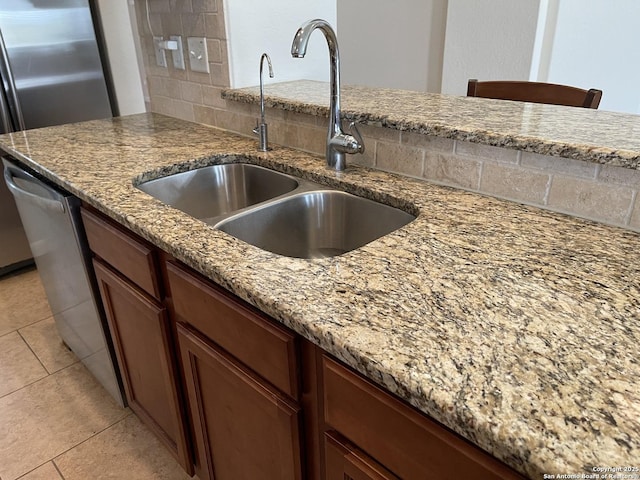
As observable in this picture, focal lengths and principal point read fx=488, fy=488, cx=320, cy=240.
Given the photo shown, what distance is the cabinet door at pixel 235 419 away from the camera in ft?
3.08

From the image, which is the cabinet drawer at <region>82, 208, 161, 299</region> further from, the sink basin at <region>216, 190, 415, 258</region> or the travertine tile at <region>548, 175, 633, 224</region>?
the travertine tile at <region>548, 175, 633, 224</region>

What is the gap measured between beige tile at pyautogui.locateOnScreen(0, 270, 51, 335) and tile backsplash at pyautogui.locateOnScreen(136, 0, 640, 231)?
4.01ft

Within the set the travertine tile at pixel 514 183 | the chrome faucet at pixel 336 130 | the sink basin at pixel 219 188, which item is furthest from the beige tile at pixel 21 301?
the travertine tile at pixel 514 183

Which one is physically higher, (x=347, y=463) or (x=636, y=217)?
(x=636, y=217)

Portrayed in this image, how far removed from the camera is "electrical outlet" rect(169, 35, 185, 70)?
1.97m

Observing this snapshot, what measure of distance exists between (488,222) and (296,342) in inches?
20.4

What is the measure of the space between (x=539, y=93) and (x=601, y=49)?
889 millimetres

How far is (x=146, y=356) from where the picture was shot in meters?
1.42

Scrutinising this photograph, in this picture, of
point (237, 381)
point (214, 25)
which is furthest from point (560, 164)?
point (214, 25)

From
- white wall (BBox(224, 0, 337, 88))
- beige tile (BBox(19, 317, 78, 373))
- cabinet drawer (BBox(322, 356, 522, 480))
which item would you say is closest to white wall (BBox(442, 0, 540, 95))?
white wall (BBox(224, 0, 337, 88))

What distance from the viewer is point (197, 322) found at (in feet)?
3.53

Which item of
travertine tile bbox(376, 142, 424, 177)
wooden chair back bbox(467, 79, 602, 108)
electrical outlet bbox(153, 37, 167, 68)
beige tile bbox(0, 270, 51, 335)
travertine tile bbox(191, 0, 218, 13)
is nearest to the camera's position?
travertine tile bbox(376, 142, 424, 177)

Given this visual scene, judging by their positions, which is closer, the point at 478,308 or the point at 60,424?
the point at 478,308

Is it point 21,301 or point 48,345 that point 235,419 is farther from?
point 21,301
